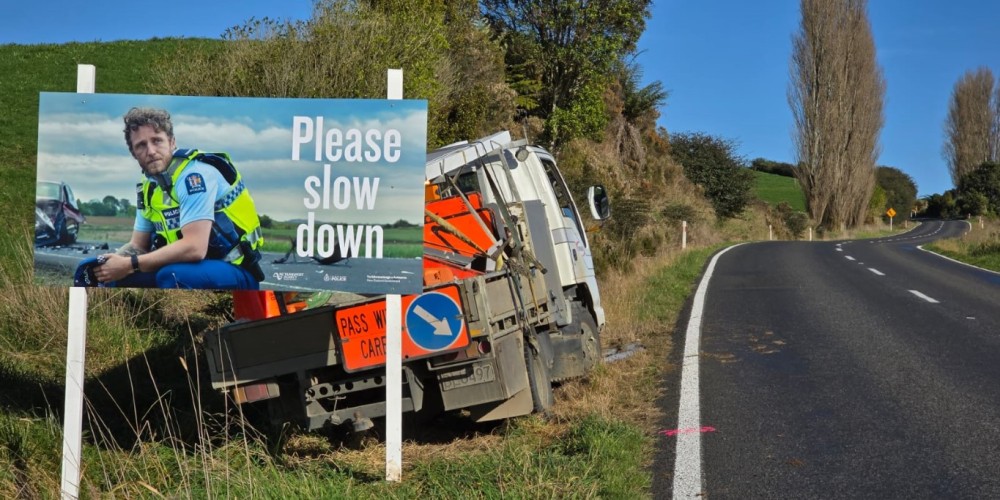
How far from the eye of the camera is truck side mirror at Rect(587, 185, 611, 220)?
9281 mm

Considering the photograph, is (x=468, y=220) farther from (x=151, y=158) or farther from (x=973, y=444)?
(x=973, y=444)

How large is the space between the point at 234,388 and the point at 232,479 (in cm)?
80

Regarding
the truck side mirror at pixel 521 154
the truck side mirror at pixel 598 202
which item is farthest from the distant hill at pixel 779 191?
the truck side mirror at pixel 521 154

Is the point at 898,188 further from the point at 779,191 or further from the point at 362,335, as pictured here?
the point at 362,335

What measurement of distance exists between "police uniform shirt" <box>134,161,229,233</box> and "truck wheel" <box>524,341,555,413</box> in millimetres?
2505

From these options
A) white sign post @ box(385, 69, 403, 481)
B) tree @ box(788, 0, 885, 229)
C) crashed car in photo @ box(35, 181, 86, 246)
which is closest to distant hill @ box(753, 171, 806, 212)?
tree @ box(788, 0, 885, 229)

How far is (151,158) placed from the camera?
4.95m

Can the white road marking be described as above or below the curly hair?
below

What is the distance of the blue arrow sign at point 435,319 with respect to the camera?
5402 mm

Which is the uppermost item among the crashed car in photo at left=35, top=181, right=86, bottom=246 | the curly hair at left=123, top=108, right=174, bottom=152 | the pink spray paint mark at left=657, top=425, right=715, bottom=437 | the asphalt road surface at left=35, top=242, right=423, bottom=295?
the curly hair at left=123, top=108, right=174, bottom=152

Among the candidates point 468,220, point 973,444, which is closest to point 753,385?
point 973,444

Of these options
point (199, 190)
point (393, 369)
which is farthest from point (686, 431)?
point (199, 190)

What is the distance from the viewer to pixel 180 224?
16.1ft

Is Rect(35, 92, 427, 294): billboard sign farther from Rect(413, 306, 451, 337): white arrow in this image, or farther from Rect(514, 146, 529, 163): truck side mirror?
Rect(514, 146, 529, 163): truck side mirror
